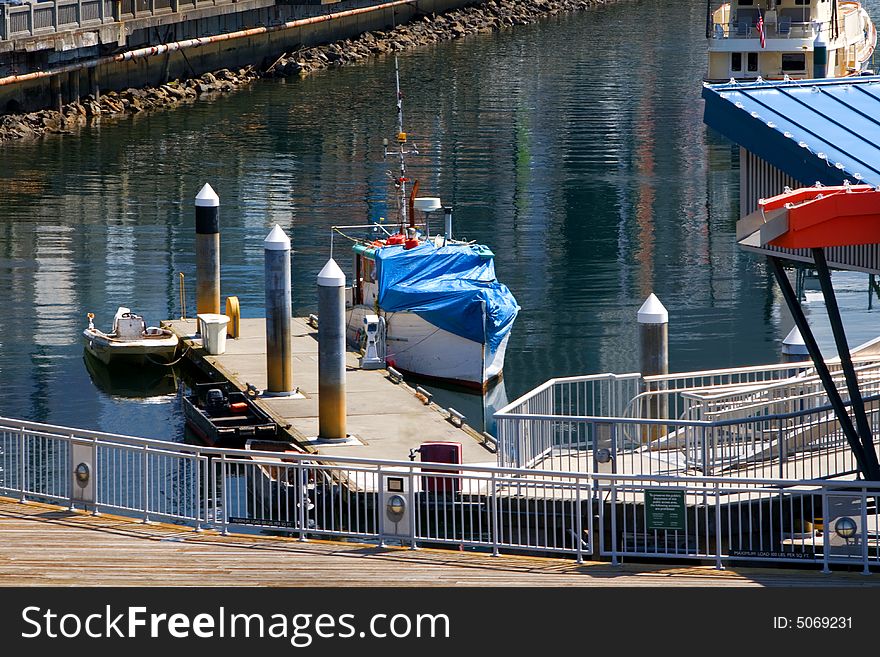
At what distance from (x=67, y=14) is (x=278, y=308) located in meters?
43.9

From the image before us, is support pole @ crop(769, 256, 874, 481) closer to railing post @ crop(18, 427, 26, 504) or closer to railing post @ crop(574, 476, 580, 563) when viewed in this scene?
railing post @ crop(574, 476, 580, 563)

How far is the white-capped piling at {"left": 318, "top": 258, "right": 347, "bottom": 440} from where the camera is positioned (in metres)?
29.6

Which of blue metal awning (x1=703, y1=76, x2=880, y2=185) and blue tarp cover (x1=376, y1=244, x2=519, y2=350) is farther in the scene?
blue tarp cover (x1=376, y1=244, x2=519, y2=350)

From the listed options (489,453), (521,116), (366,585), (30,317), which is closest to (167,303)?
(30,317)

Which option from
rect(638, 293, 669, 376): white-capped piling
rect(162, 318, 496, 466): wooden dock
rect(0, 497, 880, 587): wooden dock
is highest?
rect(638, 293, 669, 376): white-capped piling

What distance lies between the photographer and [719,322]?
45.2 metres

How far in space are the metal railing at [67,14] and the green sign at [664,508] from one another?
54.7 m

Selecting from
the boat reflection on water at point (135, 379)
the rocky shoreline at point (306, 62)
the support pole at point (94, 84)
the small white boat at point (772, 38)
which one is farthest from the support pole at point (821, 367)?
the support pole at point (94, 84)

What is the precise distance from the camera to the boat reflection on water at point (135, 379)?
131ft

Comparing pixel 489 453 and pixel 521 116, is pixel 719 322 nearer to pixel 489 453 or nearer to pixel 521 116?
pixel 489 453

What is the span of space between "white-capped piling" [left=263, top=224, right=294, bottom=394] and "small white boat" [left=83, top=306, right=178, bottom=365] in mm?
6328

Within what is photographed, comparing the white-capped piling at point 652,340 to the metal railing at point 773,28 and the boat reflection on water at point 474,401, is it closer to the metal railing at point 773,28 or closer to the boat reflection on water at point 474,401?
the boat reflection on water at point 474,401

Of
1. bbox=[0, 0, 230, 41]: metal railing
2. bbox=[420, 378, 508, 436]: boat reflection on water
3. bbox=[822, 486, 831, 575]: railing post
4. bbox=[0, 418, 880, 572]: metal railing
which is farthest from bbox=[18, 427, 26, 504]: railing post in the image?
bbox=[0, 0, 230, 41]: metal railing

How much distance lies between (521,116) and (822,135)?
187ft
